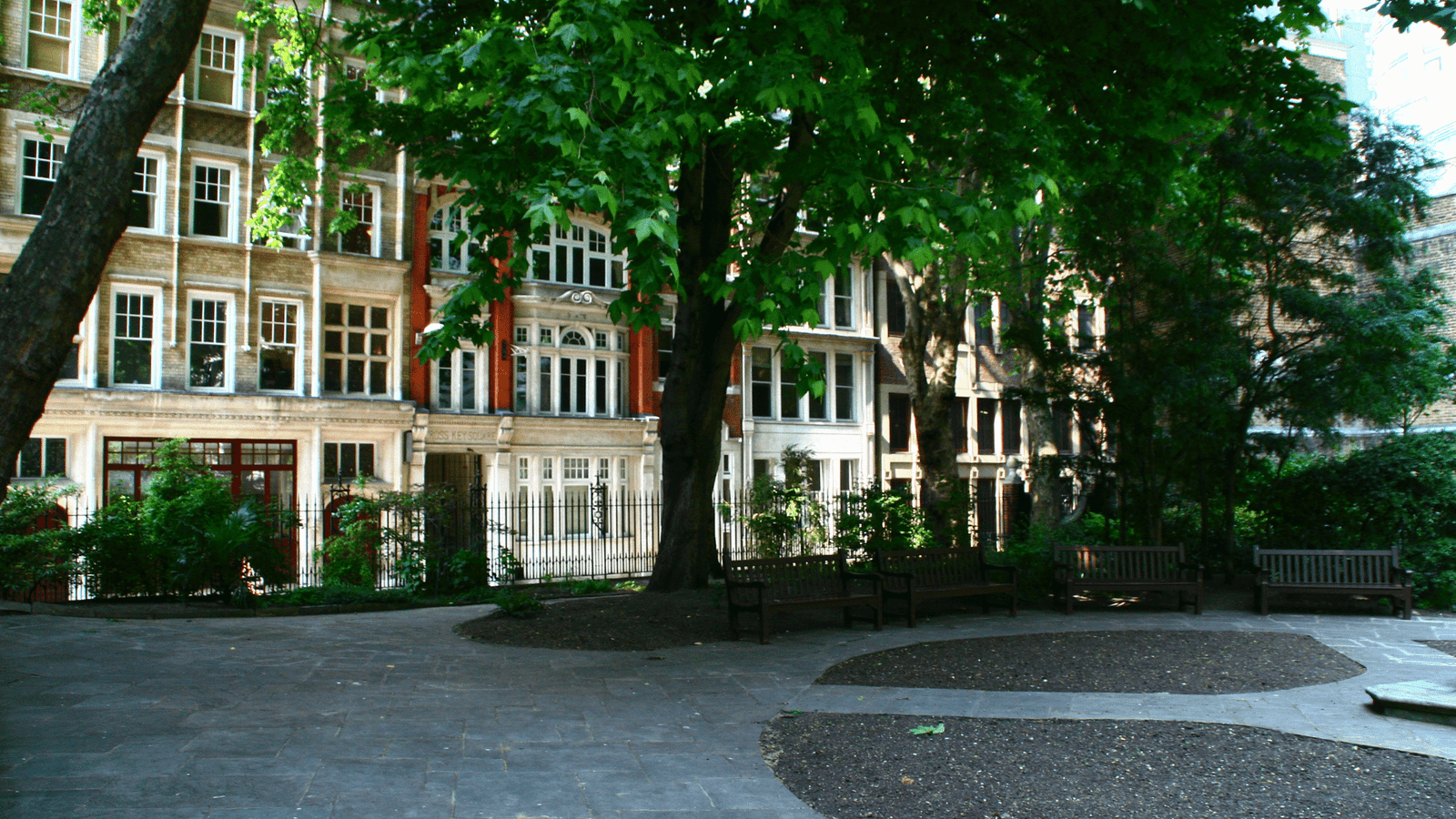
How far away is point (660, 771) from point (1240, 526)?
15503 millimetres

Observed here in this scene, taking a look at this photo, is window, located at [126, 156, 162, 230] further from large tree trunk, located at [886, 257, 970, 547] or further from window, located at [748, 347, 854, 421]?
large tree trunk, located at [886, 257, 970, 547]

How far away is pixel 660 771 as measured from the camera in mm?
5625

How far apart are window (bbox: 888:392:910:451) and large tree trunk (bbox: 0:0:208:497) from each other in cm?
2649

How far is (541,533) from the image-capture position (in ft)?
67.9

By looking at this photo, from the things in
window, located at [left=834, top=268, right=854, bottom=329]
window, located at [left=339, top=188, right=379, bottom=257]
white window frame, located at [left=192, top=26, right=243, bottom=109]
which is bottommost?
window, located at [left=834, top=268, right=854, bottom=329]

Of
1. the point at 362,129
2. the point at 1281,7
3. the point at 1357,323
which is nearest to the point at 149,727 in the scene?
the point at 362,129

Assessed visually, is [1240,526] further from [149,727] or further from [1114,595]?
[149,727]

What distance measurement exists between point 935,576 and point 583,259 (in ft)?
52.6

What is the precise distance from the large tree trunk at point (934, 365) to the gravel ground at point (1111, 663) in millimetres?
5641

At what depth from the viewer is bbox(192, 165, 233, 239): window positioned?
21281 millimetres

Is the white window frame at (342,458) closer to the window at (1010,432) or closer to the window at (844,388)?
→ the window at (844,388)

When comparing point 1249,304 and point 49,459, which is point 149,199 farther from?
point 1249,304

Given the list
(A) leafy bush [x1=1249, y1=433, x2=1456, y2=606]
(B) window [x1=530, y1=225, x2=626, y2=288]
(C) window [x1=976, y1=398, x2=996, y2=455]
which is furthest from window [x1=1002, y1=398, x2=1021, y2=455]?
(A) leafy bush [x1=1249, y1=433, x2=1456, y2=606]

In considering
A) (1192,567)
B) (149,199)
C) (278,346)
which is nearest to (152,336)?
(278,346)
